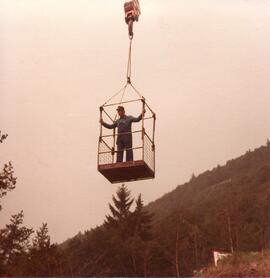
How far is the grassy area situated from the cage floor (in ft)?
35.6

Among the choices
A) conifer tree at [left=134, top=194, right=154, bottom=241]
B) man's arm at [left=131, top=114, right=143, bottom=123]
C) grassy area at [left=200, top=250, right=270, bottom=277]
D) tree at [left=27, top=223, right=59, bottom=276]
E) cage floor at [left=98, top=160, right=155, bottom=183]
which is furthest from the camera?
conifer tree at [left=134, top=194, right=154, bottom=241]

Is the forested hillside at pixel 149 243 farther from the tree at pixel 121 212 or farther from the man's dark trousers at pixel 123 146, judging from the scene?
the man's dark trousers at pixel 123 146

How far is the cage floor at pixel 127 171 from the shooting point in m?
9.78

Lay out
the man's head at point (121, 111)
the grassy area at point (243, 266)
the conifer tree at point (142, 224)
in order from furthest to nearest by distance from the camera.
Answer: the conifer tree at point (142, 224) < the grassy area at point (243, 266) < the man's head at point (121, 111)

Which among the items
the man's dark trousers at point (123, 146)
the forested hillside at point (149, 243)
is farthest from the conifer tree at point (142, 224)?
the man's dark trousers at point (123, 146)

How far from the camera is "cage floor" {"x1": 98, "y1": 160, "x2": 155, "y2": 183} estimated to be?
32.1 ft

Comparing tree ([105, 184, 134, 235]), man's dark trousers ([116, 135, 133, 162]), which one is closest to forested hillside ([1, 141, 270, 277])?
A: tree ([105, 184, 134, 235])

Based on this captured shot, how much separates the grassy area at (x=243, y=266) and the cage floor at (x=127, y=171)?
35.6 ft

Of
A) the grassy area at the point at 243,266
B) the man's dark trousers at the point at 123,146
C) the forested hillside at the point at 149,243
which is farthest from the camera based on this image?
the forested hillside at the point at 149,243

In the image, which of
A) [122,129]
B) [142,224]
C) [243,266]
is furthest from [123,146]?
[142,224]

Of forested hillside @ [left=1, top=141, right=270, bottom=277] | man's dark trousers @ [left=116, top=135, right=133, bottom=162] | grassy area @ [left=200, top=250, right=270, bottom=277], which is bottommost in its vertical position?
grassy area @ [left=200, top=250, right=270, bottom=277]

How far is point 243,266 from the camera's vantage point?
851 inches

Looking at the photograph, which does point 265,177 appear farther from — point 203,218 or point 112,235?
point 112,235

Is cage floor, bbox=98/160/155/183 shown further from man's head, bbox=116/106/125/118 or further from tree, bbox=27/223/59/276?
tree, bbox=27/223/59/276
